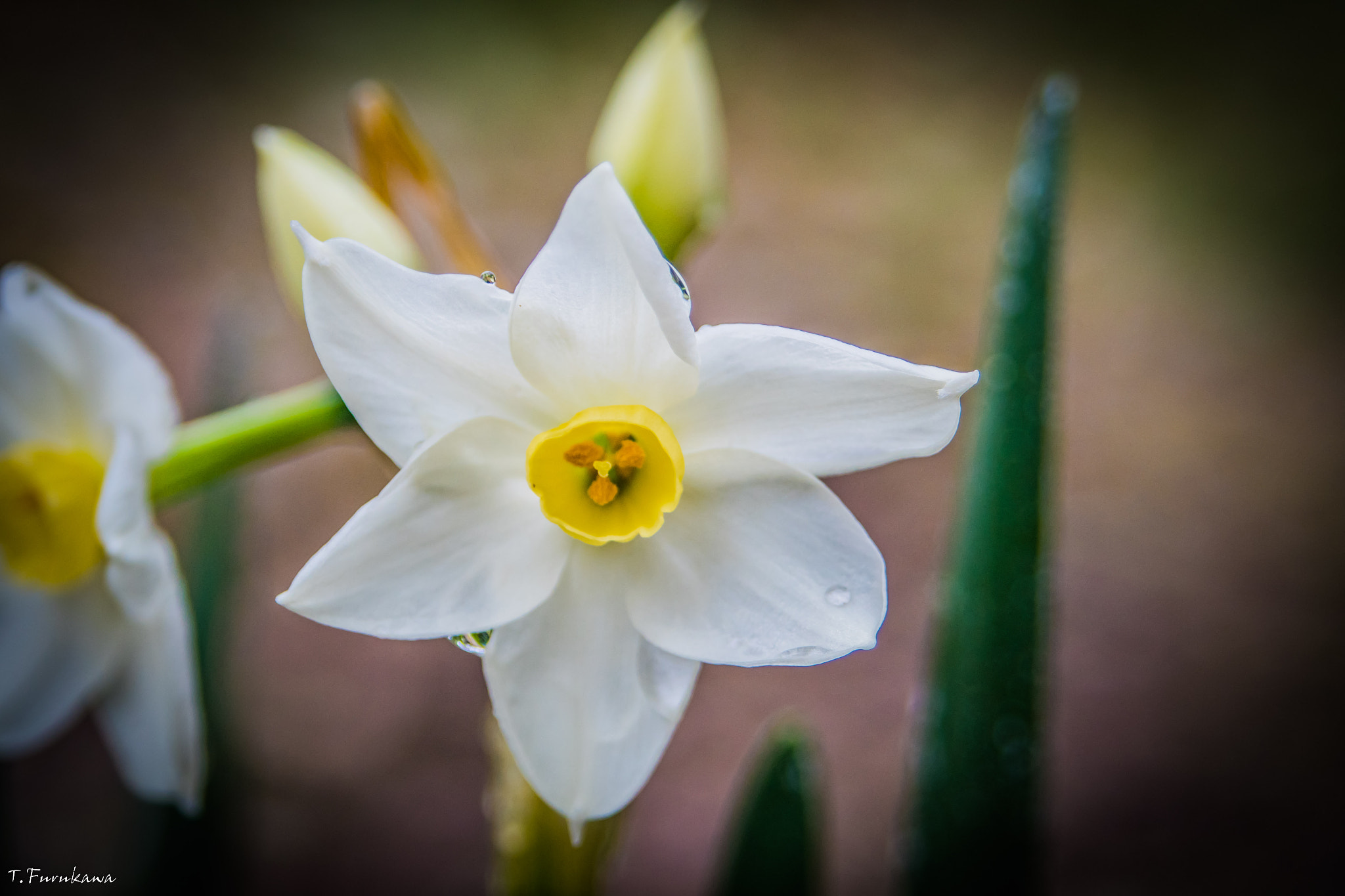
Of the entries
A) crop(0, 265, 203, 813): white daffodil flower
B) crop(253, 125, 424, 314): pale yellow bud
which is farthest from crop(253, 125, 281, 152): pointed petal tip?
crop(0, 265, 203, 813): white daffodil flower

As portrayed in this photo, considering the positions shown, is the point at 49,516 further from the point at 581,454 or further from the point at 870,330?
the point at 870,330

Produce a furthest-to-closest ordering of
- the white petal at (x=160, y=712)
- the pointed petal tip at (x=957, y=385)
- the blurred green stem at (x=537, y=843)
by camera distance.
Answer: the blurred green stem at (x=537, y=843), the white petal at (x=160, y=712), the pointed petal tip at (x=957, y=385)

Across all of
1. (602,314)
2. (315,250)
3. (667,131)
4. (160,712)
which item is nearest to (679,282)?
(602,314)

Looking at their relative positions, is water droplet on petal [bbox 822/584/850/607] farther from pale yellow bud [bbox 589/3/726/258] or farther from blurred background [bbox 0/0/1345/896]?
blurred background [bbox 0/0/1345/896]

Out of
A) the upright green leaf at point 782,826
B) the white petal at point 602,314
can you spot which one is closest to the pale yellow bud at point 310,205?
the white petal at point 602,314

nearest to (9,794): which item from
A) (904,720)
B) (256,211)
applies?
(904,720)

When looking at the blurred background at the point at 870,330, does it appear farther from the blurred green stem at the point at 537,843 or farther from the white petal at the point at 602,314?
the white petal at the point at 602,314
